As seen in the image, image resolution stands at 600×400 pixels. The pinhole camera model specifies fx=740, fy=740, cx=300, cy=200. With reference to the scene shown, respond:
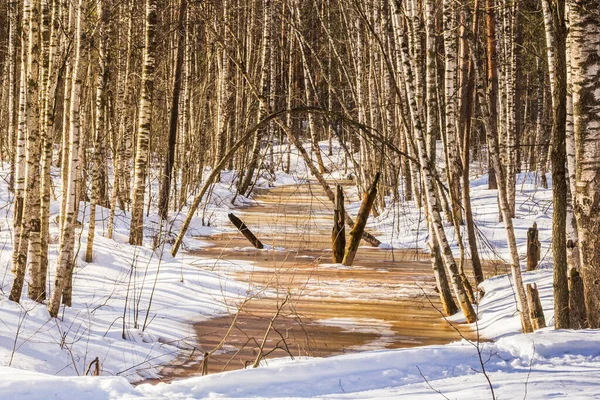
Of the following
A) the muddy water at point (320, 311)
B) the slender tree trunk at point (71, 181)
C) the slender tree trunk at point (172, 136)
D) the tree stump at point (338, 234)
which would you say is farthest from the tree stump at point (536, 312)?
the slender tree trunk at point (172, 136)

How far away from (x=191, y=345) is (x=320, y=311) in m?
2.23

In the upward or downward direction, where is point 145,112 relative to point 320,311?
upward

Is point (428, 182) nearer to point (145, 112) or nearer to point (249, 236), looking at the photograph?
point (145, 112)

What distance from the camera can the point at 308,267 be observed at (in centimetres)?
1235

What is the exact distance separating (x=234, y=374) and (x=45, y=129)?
13.7 feet

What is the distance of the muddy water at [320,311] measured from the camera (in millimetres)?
7246

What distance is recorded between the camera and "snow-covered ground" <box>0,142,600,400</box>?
4375 mm

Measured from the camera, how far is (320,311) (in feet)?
30.5

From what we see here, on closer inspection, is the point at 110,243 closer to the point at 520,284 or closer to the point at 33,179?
the point at 33,179

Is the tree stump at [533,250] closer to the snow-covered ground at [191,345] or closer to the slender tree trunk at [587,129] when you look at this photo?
the snow-covered ground at [191,345]

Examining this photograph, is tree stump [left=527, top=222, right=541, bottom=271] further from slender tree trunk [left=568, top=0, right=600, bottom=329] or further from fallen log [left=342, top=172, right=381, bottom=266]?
slender tree trunk [left=568, top=0, right=600, bottom=329]

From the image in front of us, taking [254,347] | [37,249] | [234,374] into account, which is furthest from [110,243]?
[234,374]

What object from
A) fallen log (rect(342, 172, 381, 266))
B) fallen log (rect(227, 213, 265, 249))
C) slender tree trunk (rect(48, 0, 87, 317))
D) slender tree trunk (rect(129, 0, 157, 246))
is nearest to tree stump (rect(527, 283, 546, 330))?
slender tree trunk (rect(48, 0, 87, 317))

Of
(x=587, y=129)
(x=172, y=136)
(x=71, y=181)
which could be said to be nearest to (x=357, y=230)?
(x=172, y=136)
